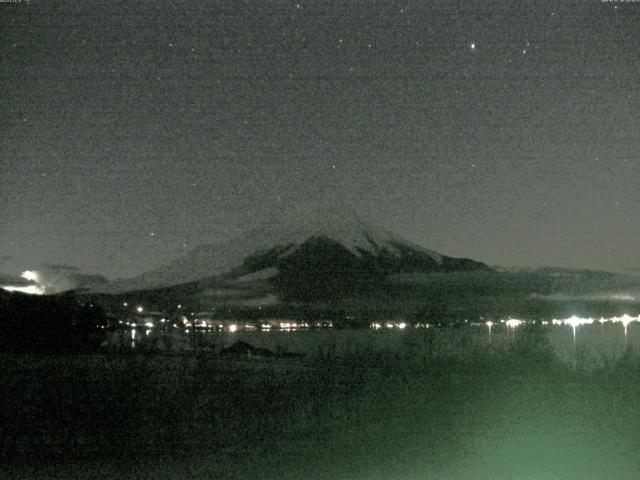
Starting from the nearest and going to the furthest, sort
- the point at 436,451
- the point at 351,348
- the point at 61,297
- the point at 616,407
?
1. the point at 436,451
2. the point at 616,407
3. the point at 351,348
4. the point at 61,297

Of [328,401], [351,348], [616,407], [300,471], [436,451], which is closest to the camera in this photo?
[300,471]

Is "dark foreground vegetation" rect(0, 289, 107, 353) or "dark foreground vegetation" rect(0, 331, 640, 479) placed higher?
"dark foreground vegetation" rect(0, 289, 107, 353)

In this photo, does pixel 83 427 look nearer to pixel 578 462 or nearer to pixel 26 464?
pixel 26 464

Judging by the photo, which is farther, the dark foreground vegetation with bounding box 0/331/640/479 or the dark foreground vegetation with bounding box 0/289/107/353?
the dark foreground vegetation with bounding box 0/289/107/353

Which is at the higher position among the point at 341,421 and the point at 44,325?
the point at 44,325

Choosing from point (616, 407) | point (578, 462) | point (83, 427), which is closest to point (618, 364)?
point (616, 407)

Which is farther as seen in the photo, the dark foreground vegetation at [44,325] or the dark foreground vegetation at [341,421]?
the dark foreground vegetation at [44,325]

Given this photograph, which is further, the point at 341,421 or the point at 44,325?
the point at 44,325

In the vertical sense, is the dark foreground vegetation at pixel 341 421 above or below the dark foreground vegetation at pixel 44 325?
below
